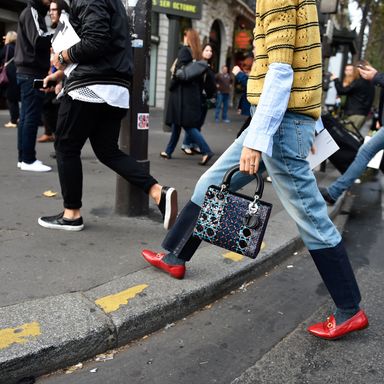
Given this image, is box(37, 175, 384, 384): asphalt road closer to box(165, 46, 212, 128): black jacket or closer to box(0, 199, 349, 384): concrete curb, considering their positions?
box(0, 199, 349, 384): concrete curb

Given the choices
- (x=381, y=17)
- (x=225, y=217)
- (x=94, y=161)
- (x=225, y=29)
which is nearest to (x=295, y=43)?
(x=225, y=217)

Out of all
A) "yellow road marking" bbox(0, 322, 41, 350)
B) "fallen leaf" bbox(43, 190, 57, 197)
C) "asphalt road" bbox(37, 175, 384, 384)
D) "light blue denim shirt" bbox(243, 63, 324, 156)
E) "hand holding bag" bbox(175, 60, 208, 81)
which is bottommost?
"asphalt road" bbox(37, 175, 384, 384)

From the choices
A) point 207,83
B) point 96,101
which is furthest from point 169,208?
point 207,83

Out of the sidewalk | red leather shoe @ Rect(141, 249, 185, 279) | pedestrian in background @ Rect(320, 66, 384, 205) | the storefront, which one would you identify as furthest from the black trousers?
the storefront

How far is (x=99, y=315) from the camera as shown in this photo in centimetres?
243

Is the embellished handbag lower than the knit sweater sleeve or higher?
lower

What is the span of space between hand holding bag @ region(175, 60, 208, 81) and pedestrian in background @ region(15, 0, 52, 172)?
2.01 metres

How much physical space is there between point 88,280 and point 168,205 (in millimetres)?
871

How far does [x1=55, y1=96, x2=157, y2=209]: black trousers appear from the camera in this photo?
11.1ft

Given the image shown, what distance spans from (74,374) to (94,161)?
4.74 meters

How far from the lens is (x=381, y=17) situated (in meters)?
21.3

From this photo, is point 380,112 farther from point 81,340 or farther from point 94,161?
point 81,340

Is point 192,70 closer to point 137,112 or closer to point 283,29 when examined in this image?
point 137,112

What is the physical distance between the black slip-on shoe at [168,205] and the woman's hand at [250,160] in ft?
4.09
